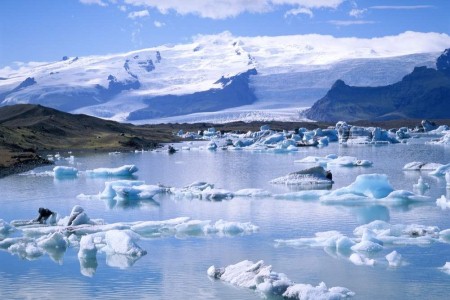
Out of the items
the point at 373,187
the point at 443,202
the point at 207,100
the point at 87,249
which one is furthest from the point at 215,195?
the point at 207,100

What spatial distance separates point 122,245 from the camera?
1498 centimetres

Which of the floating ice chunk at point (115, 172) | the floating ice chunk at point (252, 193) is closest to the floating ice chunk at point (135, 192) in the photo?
the floating ice chunk at point (252, 193)

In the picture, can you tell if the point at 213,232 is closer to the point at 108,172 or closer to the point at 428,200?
the point at 428,200

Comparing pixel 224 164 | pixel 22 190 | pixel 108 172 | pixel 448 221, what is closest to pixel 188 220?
pixel 448 221

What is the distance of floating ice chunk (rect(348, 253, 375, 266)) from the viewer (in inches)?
537

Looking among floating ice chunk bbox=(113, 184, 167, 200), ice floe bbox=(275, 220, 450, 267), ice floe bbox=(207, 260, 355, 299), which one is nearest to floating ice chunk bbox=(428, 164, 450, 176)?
floating ice chunk bbox=(113, 184, 167, 200)

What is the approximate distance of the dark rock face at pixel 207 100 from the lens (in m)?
144

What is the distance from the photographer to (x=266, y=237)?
16.5 m

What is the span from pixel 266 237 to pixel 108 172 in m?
16.0

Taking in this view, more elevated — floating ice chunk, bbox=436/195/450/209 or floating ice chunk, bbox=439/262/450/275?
floating ice chunk, bbox=436/195/450/209

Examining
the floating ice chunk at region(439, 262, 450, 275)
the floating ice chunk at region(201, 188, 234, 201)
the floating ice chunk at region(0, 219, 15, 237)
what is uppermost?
the floating ice chunk at region(0, 219, 15, 237)

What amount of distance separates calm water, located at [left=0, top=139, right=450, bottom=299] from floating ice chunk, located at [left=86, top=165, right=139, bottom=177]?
61.2 inches

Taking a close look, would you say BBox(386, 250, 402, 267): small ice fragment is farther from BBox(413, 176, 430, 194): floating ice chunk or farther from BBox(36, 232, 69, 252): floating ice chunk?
BBox(413, 176, 430, 194): floating ice chunk

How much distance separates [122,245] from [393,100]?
403ft
